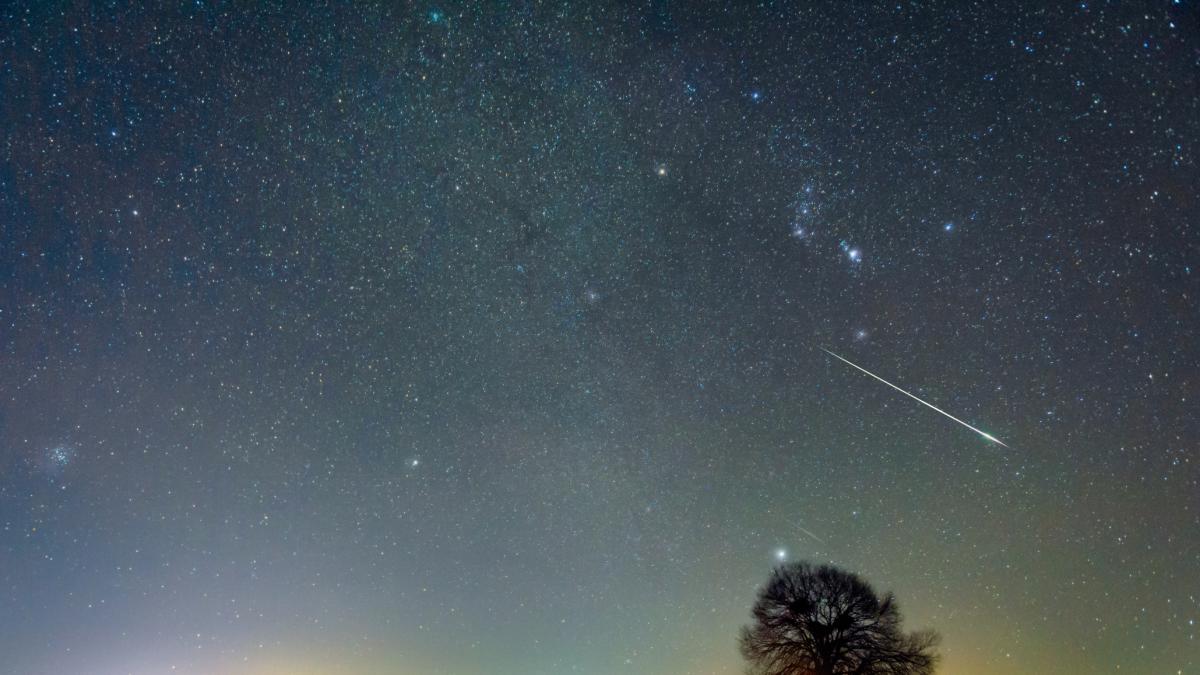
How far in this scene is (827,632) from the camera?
810 inches

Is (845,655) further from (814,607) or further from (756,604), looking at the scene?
(756,604)

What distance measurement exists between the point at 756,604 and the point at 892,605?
13.0 feet

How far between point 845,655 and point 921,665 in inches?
82.9

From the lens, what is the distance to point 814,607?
20938 millimetres

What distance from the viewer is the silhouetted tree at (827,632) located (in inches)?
791

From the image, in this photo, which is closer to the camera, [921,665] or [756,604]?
[921,665]

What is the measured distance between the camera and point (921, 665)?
66.0 feet

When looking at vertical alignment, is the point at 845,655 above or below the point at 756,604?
below

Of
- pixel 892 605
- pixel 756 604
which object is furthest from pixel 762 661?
pixel 892 605

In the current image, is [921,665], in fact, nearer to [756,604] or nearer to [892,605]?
[892,605]

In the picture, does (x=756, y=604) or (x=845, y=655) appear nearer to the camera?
(x=845, y=655)

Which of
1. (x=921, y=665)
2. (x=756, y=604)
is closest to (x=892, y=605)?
(x=921, y=665)

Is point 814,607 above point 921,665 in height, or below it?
above

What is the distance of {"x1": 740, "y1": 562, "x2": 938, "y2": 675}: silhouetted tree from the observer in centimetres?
2009
